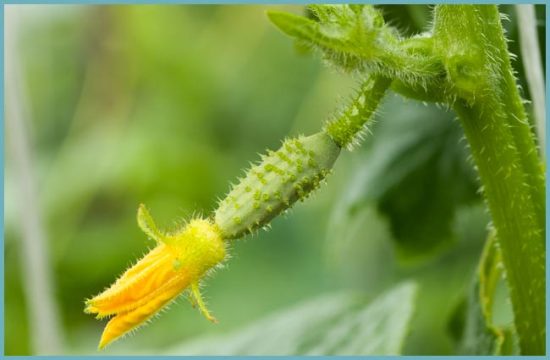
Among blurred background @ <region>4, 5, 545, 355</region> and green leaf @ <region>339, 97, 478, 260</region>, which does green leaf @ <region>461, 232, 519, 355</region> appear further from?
blurred background @ <region>4, 5, 545, 355</region>

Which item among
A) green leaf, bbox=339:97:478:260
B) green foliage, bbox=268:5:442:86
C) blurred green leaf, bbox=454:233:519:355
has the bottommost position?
blurred green leaf, bbox=454:233:519:355

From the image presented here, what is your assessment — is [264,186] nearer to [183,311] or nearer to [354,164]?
[354,164]

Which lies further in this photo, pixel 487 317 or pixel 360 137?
pixel 487 317

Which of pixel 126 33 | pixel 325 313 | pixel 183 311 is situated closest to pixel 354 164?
pixel 325 313

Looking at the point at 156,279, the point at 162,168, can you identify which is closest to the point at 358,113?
the point at 156,279

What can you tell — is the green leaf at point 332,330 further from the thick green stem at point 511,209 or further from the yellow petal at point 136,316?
the yellow petal at point 136,316

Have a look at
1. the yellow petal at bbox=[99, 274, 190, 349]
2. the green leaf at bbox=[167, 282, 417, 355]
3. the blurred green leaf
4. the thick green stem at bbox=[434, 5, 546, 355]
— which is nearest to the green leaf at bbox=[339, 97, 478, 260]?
the green leaf at bbox=[167, 282, 417, 355]

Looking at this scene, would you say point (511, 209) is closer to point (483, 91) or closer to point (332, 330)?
point (483, 91)

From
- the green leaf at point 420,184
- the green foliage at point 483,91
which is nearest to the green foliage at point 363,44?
the green foliage at point 483,91
